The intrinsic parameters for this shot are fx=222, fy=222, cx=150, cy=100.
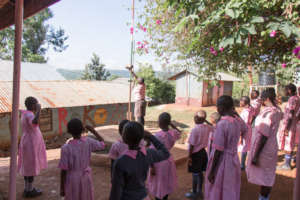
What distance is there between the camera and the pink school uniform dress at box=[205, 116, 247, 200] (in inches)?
103

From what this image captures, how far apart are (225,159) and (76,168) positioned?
1.75 metres

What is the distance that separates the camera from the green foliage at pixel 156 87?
25.3 m

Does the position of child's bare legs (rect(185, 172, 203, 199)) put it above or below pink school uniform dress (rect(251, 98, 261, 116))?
below

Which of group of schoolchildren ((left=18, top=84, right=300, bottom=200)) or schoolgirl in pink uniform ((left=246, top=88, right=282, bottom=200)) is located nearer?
group of schoolchildren ((left=18, top=84, right=300, bottom=200))

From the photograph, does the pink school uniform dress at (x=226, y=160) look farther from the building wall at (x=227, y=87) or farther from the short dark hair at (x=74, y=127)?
the building wall at (x=227, y=87)

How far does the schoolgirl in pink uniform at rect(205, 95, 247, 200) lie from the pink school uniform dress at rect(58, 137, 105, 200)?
4.86 feet

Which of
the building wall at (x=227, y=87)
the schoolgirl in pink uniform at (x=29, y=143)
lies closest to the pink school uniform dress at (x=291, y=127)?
the schoolgirl in pink uniform at (x=29, y=143)

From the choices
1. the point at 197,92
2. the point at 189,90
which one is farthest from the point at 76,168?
the point at 189,90

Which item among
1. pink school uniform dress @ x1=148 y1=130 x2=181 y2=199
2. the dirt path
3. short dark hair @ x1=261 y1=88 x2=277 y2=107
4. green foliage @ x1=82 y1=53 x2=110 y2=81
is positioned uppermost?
green foliage @ x1=82 y1=53 x2=110 y2=81

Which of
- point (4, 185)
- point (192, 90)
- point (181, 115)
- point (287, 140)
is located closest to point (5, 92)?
point (4, 185)

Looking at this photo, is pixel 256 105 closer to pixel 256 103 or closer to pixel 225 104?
pixel 256 103

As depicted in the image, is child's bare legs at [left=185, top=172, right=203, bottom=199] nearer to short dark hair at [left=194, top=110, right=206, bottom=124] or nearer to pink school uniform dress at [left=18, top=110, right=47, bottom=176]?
short dark hair at [left=194, top=110, right=206, bottom=124]

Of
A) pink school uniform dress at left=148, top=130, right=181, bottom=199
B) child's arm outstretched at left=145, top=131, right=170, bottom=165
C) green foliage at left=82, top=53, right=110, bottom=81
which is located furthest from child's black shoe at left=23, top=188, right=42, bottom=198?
green foliage at left=82, top=53, right=110, bottom=81

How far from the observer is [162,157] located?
1957mm
